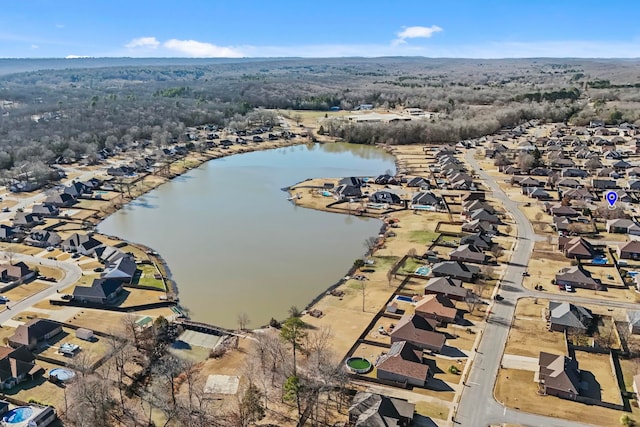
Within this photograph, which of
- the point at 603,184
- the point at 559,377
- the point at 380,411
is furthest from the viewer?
the point at 603,184

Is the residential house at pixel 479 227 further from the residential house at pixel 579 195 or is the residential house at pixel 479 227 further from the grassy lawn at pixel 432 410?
the grassy lawn at pixel 432 410

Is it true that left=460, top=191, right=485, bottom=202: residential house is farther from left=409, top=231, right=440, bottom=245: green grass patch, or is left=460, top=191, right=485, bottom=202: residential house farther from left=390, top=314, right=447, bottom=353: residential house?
left=390, top=314, right=447, bottom=353: residential house

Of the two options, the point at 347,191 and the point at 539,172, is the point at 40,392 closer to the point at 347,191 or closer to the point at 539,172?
the point at 347,191

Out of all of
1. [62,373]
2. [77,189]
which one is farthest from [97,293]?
[77,189]

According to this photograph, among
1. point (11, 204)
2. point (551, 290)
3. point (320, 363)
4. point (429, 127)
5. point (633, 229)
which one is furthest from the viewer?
point (429, 127)

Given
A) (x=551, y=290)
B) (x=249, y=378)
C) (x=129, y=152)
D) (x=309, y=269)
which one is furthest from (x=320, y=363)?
(x=129, y=152)

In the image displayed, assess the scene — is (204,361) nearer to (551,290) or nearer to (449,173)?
(551,290)
